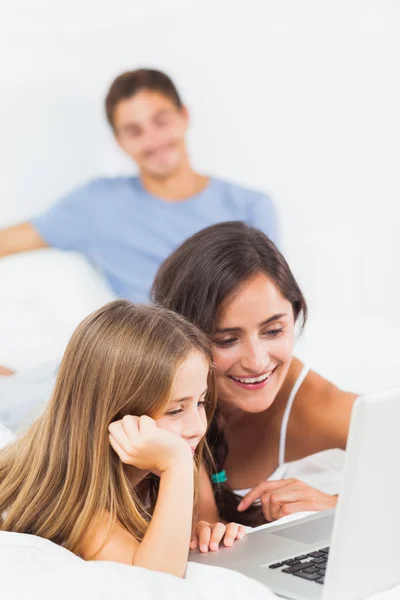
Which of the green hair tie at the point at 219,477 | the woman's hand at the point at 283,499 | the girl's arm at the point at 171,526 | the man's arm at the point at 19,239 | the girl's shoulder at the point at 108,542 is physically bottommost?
the green hair tie at the point at 219,477

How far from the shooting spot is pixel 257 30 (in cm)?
289

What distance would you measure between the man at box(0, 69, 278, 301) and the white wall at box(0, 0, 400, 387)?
4 centimetres

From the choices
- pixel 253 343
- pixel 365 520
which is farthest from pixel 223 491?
pixel 365 520

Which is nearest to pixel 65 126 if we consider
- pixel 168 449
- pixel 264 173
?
pixel 264 173

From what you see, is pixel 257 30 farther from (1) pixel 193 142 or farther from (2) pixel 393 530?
(2) pixel 393 530

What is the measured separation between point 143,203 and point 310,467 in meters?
1.08

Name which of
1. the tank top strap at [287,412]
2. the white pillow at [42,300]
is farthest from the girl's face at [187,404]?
the white pillow at [42,300]

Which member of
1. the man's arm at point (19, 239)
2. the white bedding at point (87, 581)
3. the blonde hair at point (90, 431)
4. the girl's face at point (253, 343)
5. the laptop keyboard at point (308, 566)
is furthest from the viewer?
the man's arm at point (19, 239)

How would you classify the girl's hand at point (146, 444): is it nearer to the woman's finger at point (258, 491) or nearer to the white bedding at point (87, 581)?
the white bedding at point (87, 581)

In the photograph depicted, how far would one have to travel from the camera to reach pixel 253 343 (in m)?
1.77

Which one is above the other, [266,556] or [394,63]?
[394,63]

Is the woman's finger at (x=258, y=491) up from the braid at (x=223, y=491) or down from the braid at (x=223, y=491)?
up

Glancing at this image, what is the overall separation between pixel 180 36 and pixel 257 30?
24 centimetres

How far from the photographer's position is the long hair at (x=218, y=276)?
1.75 metres
